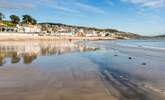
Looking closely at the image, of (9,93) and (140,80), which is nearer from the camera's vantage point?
(9,93)

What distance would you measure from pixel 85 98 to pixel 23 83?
2.81 meters

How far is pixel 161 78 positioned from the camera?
865 centimetres

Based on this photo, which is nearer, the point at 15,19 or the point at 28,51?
Result: the point at 28,51

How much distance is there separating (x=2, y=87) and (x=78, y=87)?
95.9 inches

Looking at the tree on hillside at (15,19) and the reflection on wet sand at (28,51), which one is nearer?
the reflection on wet sand at (28,51)

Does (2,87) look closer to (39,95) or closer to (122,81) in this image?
(39,95)

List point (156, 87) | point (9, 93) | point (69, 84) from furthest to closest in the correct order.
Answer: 1. point (69, 84)
2. point (156, 87)
3. point (9, 93)

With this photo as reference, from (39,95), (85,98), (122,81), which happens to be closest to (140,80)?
(122,81)

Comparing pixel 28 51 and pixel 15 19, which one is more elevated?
pixel 15 19

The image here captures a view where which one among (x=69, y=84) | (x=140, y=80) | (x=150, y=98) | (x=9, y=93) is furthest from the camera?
(x=140, y=80)

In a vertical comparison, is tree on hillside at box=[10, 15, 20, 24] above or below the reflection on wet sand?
above

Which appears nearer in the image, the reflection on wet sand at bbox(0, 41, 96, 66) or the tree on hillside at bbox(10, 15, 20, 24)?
the reflection on wet sand at bbox(0, 41, 96, 66)

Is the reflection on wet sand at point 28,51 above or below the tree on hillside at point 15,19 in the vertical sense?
below

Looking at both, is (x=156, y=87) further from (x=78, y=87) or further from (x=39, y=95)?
(x=39, y=95)
